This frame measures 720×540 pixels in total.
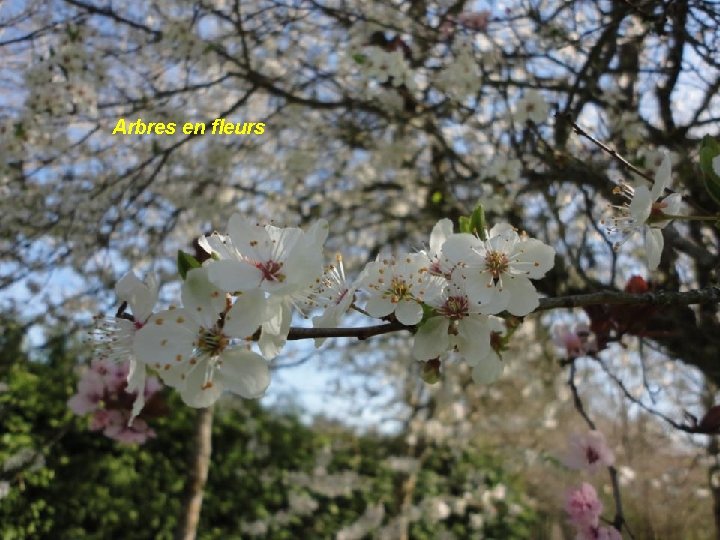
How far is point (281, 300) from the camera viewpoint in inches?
33.9

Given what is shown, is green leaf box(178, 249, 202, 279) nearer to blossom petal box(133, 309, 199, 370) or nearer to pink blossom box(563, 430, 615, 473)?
blossom petal box(133, 309, 199, 370)

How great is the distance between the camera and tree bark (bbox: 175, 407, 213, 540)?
9.99ft

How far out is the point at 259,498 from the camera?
4.80 meters

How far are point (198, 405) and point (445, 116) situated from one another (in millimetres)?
2925

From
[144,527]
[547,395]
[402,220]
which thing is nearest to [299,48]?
[402,220]

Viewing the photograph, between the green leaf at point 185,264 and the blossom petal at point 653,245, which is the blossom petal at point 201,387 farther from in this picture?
the blossom petal at point 653,245

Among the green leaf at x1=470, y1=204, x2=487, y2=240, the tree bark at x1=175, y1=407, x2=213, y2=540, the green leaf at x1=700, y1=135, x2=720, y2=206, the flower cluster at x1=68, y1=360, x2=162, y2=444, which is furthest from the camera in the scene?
the tree bark at x1=175, y1=407, x2=213, y2=540

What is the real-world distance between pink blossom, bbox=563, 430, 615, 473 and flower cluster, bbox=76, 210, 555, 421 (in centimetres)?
99

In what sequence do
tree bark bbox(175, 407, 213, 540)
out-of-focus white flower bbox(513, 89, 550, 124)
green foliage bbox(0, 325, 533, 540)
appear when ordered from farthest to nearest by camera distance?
1. green foliage bbox(0, 325, 533, 540)
2. tree bark bbox(175, 407, 213, 540)
3. out-of-focus white flower bbox(513, 89, 550, 124)

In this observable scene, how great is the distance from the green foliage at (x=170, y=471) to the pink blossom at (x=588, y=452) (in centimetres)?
186

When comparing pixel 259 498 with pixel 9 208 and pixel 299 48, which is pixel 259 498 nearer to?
pixel 9 208

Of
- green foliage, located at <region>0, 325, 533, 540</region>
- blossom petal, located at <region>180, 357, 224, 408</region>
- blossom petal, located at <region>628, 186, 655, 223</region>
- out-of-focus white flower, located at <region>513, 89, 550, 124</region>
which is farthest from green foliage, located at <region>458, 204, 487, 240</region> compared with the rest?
green foliage, located at <region>0, 325, 533, 540</region>

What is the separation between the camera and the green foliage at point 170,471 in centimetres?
352

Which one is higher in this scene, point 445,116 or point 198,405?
point 198,405
